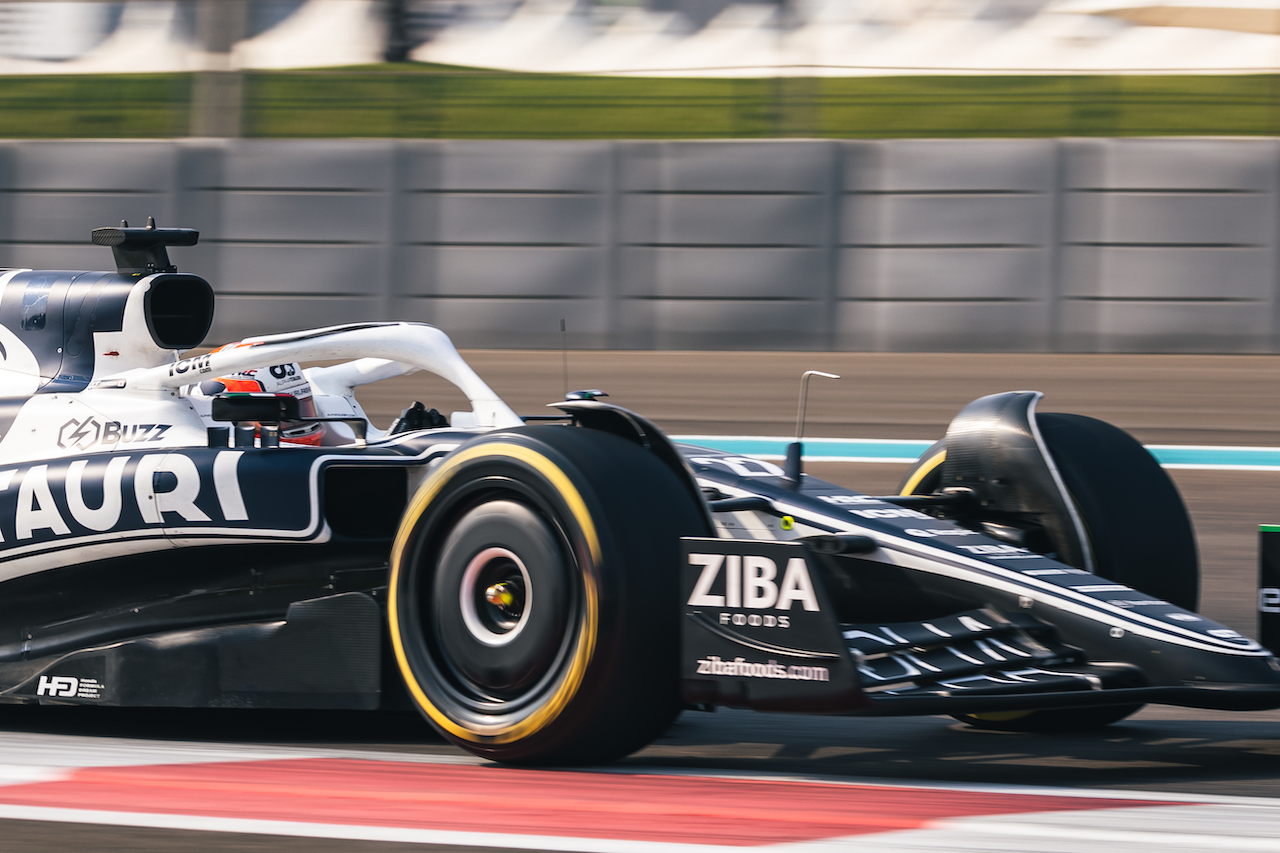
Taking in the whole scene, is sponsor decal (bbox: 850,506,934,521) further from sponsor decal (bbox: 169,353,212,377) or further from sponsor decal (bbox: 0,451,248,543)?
sponsor decal (bbox: 169,353,212,377)

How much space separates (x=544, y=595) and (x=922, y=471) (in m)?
1.79

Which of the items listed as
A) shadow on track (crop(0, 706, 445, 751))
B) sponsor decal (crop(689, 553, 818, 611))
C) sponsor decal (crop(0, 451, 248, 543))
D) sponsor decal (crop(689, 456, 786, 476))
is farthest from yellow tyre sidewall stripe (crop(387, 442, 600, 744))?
sponsor decal (crop(689, 456, 786, 476))

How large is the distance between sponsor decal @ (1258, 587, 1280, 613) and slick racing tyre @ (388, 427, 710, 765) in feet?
4.80

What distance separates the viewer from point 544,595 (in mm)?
3773

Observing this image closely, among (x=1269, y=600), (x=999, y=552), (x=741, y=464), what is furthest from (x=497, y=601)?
(x=1269, y=600)

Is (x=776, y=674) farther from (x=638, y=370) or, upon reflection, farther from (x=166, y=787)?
(x=638, y=370)

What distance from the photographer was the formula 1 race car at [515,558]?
12.1ft

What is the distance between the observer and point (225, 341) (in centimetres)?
1399

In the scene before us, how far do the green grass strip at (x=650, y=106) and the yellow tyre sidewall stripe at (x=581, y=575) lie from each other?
409 inches

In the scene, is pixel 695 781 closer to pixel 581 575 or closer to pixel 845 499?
pixel 581 575

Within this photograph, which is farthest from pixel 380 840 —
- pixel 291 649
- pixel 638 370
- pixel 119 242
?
pixel 638 370

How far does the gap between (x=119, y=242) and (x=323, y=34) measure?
37.2 ft

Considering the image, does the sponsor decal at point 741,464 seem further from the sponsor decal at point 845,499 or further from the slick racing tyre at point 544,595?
the slick racing tyre at point 544,595

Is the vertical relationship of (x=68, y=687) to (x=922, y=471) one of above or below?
below
